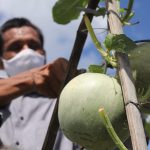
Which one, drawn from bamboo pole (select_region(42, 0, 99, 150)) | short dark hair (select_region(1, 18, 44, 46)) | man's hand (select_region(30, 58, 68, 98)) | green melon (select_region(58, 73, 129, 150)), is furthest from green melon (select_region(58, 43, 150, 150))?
short dark hair (select_region(1, 18, 44, 46))

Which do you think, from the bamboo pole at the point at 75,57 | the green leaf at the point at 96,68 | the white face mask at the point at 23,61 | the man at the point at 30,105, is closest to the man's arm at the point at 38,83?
the man at the point at 30,105

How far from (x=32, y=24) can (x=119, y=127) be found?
1935mm

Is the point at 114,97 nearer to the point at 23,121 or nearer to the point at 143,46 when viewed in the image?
the point at 143,46

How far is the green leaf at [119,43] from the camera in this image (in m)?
0.54

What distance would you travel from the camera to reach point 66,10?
0.72 meters

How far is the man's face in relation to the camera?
2.21m

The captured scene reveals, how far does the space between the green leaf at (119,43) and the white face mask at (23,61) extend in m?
1.58

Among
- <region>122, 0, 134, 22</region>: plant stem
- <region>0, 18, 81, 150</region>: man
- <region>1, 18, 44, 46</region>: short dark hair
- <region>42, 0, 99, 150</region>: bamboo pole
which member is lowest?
<region>0, 18, 81, 150</region>: man

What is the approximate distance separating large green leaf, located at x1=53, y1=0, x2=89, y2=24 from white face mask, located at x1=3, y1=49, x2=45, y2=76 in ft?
4.58

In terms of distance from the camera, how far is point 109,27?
0.57 m

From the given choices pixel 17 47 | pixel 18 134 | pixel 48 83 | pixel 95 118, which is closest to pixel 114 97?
pixel 95 118

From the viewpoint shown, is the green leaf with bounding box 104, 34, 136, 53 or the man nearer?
the green leaf with bounding box 104, 34, 136, 53

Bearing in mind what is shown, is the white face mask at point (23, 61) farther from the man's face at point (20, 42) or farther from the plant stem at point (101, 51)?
the plant stem at point (101, 51)

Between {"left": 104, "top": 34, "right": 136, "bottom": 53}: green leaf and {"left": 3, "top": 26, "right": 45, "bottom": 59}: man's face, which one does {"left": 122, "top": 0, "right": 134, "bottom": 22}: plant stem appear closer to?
{"left": 104, "top": 34, "right": 136, "bottom": 53}: green leaf
